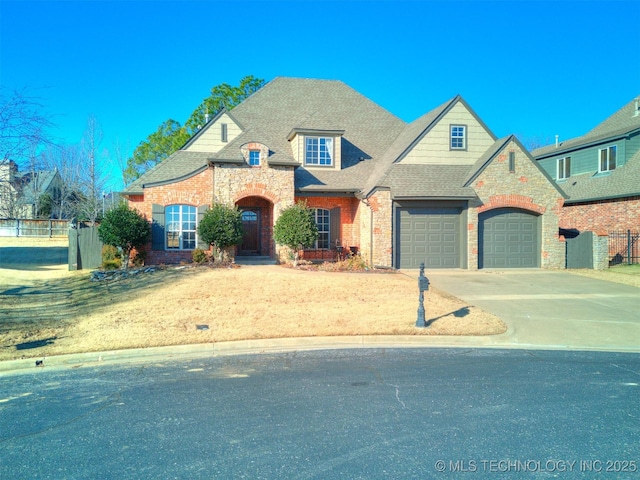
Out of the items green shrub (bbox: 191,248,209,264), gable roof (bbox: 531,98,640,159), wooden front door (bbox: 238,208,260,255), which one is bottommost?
green shrub (bbox: 191,248,209,264)

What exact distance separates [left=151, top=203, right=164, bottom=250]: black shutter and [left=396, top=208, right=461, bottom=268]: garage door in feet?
31.4

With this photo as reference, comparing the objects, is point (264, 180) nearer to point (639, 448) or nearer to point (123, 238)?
point (123, 238)

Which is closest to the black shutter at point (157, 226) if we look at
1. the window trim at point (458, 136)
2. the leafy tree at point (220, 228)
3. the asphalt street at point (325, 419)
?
the leafy tree at point (220, 228)

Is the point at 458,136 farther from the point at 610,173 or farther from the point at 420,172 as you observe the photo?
the point at 610,173

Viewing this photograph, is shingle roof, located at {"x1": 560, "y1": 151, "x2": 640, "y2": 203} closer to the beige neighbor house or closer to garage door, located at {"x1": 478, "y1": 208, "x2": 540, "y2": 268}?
garage door, located at {"x1": 478, "y1": 208, "x2": 540, "y2": 268}

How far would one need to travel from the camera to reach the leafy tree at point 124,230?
1741cm

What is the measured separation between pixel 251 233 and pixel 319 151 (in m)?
4.92

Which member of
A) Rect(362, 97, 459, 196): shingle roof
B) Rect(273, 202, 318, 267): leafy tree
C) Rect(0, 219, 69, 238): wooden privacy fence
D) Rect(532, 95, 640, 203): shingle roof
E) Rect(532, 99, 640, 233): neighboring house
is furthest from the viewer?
Rect(0, 219, 69, 238): wooden privacy fence

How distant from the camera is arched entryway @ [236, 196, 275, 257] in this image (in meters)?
20.9

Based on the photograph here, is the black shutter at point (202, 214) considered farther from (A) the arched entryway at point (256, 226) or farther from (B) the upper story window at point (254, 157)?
(B) the upper story window at point (254, 157)

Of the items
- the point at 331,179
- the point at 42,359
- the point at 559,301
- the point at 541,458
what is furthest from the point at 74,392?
the point at 331,179

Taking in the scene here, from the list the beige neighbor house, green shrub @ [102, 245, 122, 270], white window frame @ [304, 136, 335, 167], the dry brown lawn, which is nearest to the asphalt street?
the dry brown lawn

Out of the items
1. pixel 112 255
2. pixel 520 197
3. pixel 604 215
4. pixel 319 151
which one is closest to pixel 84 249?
pixel 112 255

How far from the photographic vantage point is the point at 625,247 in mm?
22281
